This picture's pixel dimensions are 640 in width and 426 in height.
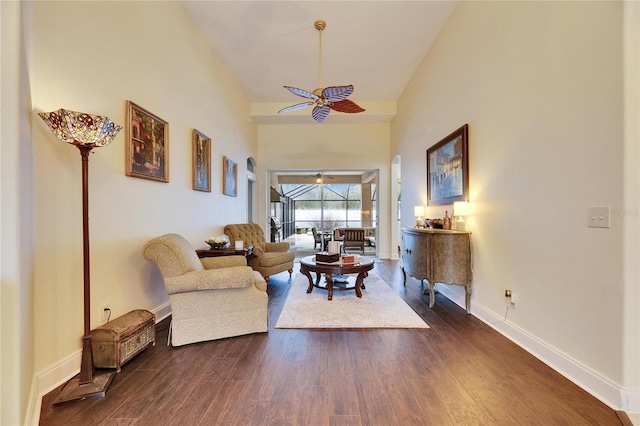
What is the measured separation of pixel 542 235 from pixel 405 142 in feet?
13.4

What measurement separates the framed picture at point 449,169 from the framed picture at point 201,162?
11.9ft

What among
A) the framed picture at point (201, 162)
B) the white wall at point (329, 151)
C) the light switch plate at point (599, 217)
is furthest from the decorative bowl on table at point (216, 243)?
the light switch plate at point (599, 217)

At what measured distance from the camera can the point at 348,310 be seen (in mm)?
3246

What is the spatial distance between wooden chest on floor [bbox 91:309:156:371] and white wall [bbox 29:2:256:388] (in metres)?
0.17

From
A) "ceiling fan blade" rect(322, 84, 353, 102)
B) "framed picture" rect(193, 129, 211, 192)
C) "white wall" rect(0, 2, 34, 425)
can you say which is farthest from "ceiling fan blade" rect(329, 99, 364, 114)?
"white wall" rect(0, 2, 34, 425)

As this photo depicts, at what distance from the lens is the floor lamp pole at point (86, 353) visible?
172cm

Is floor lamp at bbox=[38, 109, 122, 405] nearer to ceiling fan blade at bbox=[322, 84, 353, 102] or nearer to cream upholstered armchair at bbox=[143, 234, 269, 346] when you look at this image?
cream upholstered armchair at bbox=[143, 234, 269, 346]

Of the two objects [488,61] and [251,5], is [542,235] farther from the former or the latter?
[251,5]

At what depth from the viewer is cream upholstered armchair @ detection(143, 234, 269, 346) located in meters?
2.31

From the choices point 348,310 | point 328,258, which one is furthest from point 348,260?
point 348,310

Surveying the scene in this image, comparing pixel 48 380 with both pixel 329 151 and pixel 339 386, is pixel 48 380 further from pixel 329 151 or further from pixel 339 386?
pixel 329 151

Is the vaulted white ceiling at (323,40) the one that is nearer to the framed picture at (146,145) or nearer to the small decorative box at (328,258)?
the framed picture at (146,145)

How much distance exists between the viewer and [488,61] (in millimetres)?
2854

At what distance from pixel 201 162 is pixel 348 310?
300 centimetres
